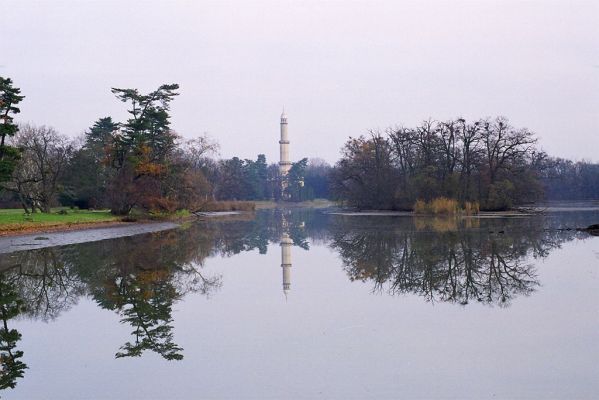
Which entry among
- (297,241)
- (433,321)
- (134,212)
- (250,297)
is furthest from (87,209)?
(433,321)

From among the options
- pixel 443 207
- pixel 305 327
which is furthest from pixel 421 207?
pixel 305 327

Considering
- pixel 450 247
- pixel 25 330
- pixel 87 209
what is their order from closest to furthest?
pixel 25 330
pixel 450 247
pixel 87 209

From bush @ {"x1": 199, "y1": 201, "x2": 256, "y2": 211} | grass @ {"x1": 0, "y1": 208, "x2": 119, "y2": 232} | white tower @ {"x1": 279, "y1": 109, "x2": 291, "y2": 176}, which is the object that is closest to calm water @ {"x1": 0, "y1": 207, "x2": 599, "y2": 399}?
grass @ {"x1": 0, "y1": 208, "x2": 119, "y2": 232}

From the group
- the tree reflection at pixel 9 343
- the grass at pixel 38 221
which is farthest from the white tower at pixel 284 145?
the tree reflection at pixel 9 343

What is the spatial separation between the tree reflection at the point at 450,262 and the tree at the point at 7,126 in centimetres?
1692

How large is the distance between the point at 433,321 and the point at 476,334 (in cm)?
116

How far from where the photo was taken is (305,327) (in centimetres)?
1031

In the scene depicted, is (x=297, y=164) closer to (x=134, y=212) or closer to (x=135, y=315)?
(x=134, y=212)

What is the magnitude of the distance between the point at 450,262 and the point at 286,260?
5.54 meters

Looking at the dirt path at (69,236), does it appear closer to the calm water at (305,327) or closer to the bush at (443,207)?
A: the calm water at (305,327)

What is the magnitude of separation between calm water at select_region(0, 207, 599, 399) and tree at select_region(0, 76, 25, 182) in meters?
12.6

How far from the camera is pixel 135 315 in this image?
38.1 feet

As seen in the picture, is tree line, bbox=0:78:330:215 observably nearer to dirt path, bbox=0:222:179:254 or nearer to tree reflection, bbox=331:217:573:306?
dirt path, bbox=0:222:179:254

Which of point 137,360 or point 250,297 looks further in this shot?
point 250,297
